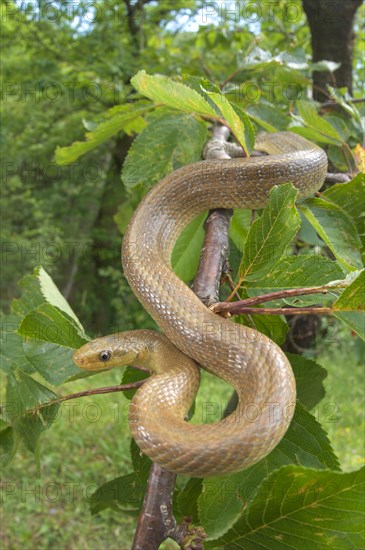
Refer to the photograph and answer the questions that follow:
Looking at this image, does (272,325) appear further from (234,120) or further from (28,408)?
(28,408)

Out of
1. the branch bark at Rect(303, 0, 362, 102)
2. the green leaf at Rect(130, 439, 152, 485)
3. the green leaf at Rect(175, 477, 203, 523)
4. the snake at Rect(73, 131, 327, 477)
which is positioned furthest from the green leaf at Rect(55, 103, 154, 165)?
the branch bark at Rect(303, 0, 362, 102)

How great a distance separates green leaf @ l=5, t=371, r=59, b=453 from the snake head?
131mm

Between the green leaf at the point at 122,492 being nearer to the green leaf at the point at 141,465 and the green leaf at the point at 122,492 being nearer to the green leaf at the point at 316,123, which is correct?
the green leaf at the point at 141,465

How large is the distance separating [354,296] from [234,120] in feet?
1.80

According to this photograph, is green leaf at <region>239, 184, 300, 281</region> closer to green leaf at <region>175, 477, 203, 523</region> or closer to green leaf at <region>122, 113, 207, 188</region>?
green leaf at <region>175, 477, 203, 523</region>

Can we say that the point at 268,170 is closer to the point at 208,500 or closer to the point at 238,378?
the point at 238,378

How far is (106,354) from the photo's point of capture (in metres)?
1.48

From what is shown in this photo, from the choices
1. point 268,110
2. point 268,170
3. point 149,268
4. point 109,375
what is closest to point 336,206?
point 268,170

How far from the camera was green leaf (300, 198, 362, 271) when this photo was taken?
158 centimetres

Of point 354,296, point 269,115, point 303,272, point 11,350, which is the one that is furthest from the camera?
point 269,115

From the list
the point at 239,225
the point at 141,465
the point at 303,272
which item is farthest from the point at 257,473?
the point at 239,225

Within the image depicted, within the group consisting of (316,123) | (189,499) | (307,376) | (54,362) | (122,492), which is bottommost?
(122,492)

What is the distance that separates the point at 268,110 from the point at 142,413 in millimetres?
1707

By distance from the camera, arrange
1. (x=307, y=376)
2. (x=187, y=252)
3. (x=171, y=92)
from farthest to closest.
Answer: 1. (x=187, y=252)
2. (x=307, y=376)
3. (x=171, y=92)
